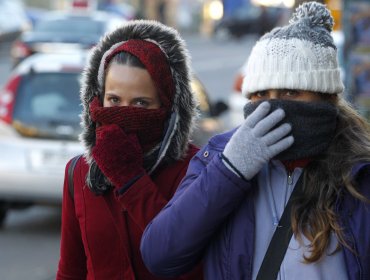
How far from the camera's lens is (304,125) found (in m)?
2.46

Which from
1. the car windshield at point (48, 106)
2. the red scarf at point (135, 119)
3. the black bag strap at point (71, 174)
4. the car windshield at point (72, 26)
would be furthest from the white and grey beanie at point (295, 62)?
the car windshield at point (72, 26)

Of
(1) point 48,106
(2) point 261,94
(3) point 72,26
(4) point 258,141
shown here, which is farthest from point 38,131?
(3) point 72,26

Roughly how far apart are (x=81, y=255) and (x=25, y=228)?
19.7 feet

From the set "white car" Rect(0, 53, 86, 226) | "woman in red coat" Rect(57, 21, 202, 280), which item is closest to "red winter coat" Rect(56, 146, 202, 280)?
"woman in red coat" Rect(57, 21, 202, 280)

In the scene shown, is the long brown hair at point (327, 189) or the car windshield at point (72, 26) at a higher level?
the long brown hair at point (327, 189)

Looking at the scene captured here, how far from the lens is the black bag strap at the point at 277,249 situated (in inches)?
96.3

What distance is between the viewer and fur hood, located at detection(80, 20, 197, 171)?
3152mm

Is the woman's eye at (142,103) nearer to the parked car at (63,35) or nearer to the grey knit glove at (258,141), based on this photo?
the grey knit glove at (258,141)

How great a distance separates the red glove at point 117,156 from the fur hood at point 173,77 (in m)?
0.16

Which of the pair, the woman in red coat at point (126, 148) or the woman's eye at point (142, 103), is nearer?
the woman in red coat at point (126, 148)

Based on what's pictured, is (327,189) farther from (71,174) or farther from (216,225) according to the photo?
(71,174)

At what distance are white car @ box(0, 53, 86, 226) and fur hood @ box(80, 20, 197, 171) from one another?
200 inches

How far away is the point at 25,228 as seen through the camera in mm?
9062

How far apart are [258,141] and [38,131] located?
6217mm
